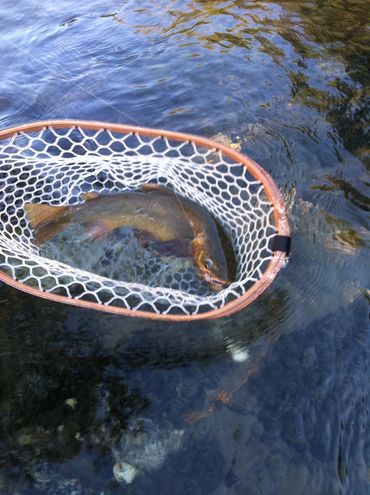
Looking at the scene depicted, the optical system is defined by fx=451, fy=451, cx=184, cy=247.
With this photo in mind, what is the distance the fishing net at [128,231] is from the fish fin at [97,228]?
0.31 feet

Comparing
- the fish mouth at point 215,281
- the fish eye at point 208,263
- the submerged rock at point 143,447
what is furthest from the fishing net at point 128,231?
the submerged rock at point 143,447

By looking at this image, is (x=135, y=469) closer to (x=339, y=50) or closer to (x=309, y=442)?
(x=309, y=442)

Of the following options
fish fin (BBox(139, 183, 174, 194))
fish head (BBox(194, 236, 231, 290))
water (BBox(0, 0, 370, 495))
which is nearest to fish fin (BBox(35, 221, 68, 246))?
water (BBox(0, 0, 370, 495))

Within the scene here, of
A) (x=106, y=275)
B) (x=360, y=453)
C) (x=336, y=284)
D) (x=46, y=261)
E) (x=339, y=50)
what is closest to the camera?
(x=360, y=453)

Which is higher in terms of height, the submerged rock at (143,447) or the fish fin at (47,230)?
the submerged rock at (143,447)

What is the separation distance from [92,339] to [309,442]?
1.94 m

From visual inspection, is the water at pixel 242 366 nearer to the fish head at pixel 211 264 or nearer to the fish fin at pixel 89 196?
the fish head at pixel 211 264

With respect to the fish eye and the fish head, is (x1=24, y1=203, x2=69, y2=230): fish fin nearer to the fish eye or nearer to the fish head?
the fish head

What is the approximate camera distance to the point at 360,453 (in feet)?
10.3

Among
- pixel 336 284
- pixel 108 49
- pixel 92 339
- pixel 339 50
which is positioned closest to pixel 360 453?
pixel 336 284

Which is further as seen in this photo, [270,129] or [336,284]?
[270,129]

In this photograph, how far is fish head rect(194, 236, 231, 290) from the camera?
412cm

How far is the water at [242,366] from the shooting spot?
10.4 ft

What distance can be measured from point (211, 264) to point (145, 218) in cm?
94
